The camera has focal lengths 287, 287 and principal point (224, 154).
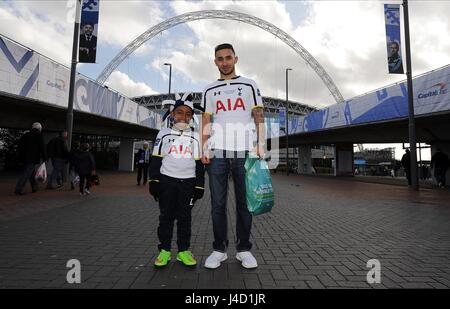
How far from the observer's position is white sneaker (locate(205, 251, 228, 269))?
2895mm

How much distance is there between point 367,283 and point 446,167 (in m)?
14.7

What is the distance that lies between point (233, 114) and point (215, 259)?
59.8 inches

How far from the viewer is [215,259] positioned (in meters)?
2.96

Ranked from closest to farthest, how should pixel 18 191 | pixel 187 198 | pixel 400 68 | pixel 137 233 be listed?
pixel 187 198
pixel 137 233
pixel 18 191
pixel 400 68

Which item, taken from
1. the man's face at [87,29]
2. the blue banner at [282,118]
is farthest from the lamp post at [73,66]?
the blue banner at [282,118]

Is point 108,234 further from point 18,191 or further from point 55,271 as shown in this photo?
point 18,191

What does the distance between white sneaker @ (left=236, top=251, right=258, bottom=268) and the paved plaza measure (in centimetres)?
6

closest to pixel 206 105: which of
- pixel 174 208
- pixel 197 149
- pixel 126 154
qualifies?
pixel 197 149

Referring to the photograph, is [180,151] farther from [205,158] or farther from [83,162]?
[83,162]

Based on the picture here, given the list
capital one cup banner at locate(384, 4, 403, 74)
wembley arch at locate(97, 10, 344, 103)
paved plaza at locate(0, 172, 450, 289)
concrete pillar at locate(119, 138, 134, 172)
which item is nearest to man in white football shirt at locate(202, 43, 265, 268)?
paved plaza at locate(0, 172, 450, 289)
